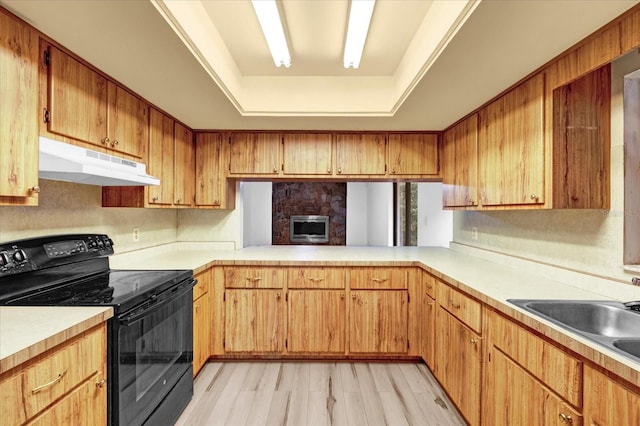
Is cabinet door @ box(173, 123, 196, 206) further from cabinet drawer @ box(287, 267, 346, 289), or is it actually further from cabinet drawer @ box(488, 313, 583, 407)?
cabinet drawer @ box(488, 313, 583, 407)

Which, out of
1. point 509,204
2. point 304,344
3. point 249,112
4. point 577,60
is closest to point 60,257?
point 249,112

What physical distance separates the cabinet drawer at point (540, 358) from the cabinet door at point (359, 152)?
70.8 inches

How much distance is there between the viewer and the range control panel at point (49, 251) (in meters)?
1.50

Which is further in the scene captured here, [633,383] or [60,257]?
[60,257]

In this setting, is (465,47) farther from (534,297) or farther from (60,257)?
(60,257)

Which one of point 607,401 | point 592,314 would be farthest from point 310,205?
point 607,401

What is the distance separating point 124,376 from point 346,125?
92.1 inches

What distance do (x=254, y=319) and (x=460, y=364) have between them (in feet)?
5.30

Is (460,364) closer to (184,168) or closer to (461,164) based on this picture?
(461,164)

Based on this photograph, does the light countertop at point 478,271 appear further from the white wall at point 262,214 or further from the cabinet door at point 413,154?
the white wall at point 262,214

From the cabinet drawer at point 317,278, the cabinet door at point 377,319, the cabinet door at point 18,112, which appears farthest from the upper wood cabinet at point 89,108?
the cabinet door at point 377,319

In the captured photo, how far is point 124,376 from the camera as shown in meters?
1.44

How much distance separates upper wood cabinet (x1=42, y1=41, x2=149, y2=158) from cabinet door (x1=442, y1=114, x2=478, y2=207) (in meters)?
2.40

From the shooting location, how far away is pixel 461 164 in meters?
2.72
